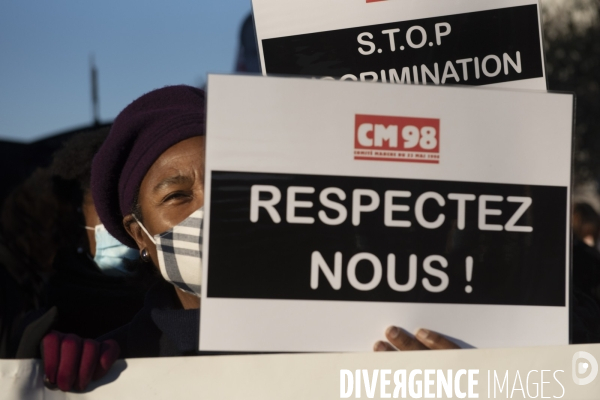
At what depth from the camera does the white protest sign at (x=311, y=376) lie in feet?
5.73

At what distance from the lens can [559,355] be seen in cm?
184

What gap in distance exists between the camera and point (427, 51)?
2377 mm

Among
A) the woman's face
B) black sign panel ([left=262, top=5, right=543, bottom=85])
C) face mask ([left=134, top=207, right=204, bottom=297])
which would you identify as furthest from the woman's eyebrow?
black sign panel ([left=262, top=5, right=543, bottom=85])

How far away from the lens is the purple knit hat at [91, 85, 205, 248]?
2.13m

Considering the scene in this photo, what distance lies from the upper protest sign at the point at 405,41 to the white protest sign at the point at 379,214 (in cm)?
64

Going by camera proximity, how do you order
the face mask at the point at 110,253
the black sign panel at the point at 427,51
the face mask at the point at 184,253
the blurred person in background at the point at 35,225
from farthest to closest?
1. the blurred person in background at the point at 35,225
2. the face mask at the point at 110,253
3. the black sign panel at the point at 427,51
4. the face mask at the point at 184,253

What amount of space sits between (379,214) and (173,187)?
2.15 ft

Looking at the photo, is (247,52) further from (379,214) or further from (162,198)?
(379,214)

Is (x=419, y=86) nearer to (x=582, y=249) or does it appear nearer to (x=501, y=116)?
(x=501, y=116)

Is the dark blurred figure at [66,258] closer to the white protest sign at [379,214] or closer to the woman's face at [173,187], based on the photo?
the woman's face at [173,187]

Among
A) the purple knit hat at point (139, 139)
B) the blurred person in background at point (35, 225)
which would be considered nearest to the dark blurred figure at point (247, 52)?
the blurred person in background at point (35, 225)

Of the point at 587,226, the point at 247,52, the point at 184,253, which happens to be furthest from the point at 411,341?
the point at 247,52

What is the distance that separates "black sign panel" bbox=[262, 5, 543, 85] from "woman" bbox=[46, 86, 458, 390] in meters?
0.35

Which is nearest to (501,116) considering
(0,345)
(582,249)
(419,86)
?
(419,86)
